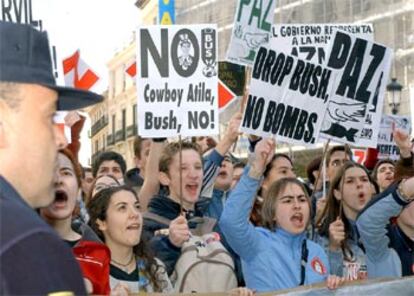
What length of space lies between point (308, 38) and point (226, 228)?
13.9 ft

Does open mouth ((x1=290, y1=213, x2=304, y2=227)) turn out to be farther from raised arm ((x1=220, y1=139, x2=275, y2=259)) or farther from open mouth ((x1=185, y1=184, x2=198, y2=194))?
open mouth ((x1=185, y1=184, x2=198, y2=194))

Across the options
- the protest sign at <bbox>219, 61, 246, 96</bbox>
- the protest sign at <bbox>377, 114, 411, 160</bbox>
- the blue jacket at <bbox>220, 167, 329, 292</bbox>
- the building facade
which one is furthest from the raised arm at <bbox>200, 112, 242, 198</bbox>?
the building facade

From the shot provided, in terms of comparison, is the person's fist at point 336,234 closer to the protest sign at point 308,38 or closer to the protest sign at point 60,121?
the protest sign at point 60,121

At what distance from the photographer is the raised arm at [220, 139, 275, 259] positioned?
4406mm

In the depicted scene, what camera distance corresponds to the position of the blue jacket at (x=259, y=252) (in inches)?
174

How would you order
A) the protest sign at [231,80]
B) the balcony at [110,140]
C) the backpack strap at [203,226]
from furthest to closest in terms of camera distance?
the balcony at [110,140] → the protest sign at [231,80] → the backpack strap at [203,226]

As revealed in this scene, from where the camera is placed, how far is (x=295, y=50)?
8.28 metres

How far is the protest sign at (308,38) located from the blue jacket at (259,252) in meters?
3.91

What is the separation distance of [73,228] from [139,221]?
43 cm

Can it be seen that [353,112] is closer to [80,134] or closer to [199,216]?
[199,216]

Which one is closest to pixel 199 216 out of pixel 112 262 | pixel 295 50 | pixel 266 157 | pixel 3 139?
pixel 266 157

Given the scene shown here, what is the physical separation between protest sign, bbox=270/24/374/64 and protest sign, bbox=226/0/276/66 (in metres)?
0.90

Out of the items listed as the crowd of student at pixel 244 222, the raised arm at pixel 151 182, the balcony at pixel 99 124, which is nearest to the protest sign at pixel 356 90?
the crowd of student at pixel 244 222

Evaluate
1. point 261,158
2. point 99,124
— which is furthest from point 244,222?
point 99,124
